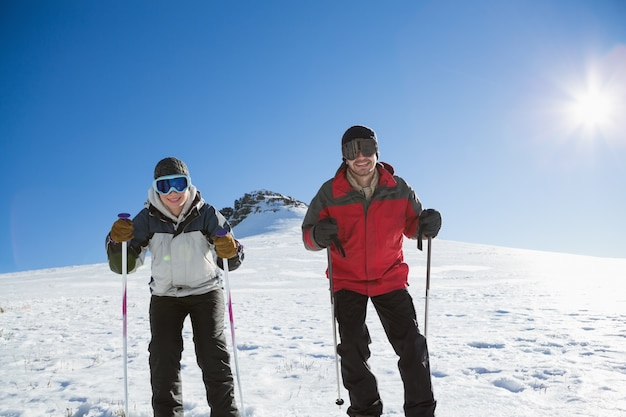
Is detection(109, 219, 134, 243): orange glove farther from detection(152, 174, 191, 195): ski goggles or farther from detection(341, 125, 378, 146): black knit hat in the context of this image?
detection(341, 125, 378, 146): black knit hat

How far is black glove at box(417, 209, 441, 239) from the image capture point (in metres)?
3.66

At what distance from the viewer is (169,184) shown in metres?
3.71

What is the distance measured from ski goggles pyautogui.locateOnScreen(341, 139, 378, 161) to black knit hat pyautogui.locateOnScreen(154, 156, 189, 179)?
158cm

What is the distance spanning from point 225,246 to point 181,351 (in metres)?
→ 0.99

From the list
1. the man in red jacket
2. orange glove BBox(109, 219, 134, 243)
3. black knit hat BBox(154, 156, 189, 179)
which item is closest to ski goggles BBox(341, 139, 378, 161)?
the man in red jacket

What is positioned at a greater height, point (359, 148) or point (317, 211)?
point (359, 148)

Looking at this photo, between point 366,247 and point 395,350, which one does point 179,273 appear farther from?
point 395,350

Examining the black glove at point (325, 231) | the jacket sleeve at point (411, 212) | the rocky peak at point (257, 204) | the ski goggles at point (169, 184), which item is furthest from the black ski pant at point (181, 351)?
the rocky peak at point (257, 204)

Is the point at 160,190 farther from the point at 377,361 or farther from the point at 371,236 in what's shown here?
the point at 377,361

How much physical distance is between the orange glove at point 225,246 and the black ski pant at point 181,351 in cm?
39

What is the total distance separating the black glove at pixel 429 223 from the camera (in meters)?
3.66

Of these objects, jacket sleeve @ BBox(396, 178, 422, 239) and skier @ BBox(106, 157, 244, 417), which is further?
jacket sleeve @ BBox(396, 178, 422, 239)

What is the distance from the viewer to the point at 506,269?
23.5 metres

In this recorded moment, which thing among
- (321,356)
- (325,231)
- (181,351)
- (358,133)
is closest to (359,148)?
(358,133)
